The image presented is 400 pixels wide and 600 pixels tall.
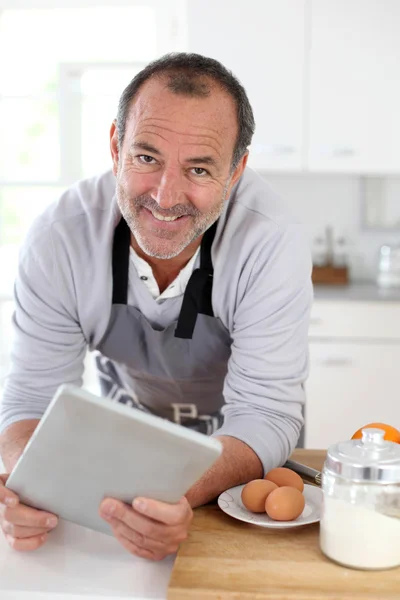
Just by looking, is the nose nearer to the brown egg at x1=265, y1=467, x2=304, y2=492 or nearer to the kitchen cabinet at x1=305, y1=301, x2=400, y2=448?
the brown egg at x1=265, y1=467, x2=304, y2=492

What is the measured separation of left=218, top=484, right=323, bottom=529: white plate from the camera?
1.12m

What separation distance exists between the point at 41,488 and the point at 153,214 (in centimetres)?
60

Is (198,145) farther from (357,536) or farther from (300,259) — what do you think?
(357,536)

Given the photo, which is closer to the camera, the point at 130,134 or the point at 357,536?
the point at 357,536

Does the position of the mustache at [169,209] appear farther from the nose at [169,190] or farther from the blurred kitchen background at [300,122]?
the blurred kitchen background at [300,122]

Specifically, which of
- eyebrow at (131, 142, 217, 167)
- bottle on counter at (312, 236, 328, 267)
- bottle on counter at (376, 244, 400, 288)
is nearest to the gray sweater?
eyebrow at (131, 142, 217, 167)

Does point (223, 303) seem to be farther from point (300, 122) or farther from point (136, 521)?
point (300, 122)

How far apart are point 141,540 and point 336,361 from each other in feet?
7.82

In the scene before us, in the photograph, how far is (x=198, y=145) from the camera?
1401mm

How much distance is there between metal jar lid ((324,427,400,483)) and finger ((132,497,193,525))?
21 cm

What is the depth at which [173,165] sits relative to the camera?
4.59 feet

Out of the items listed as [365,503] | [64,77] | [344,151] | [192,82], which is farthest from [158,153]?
[64,77]

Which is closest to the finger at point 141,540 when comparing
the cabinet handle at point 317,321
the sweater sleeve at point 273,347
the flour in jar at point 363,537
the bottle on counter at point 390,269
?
the flour in jar at point 363,537

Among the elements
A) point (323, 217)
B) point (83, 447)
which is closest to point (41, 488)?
point (83, 447)
